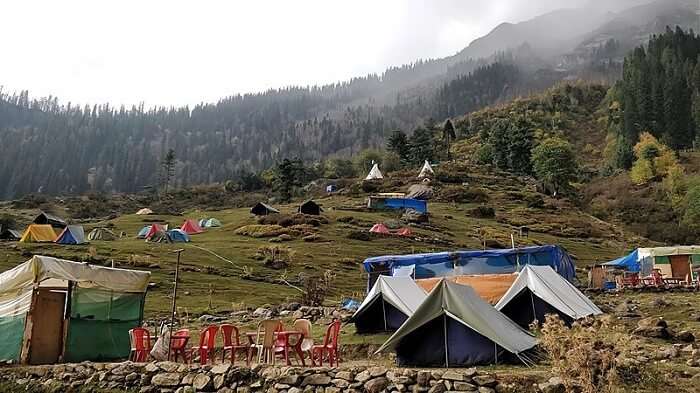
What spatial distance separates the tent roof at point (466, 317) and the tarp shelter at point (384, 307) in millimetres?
4631

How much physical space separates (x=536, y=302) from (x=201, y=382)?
10047mm

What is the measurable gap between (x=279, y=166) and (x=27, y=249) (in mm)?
Answer: 49401

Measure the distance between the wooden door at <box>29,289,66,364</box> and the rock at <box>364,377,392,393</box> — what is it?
324 inches

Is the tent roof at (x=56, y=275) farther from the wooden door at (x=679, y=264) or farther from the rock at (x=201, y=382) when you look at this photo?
the wooden door at (x=679, y=264)

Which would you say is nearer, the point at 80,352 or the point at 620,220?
the point at 80,352

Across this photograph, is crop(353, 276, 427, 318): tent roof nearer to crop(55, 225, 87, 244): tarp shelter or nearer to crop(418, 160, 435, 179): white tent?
crop(55, 225, 87, 244): tarp shelter

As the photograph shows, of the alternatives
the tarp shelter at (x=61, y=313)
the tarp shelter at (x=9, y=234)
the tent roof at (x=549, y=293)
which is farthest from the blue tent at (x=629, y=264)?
the tarp shelter at (x=9, y=234)

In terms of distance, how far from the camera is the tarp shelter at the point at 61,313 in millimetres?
12891

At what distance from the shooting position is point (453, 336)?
1152 centimetres

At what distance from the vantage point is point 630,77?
95.8 meters

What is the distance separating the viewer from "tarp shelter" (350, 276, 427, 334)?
54.6ft

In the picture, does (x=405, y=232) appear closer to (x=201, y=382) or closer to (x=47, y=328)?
(x=47, y=328)

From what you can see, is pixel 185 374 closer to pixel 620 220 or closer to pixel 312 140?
pixel 620 220

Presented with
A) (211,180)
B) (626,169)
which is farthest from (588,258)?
(211,180)
